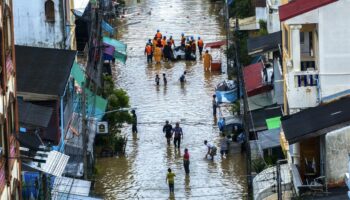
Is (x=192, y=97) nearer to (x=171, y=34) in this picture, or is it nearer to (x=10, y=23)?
(x=171, y=34)

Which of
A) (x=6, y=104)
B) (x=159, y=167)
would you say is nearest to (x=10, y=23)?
(x=6, y=104)

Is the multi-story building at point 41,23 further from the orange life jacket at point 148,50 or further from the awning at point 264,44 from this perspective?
the orange life jacket at point 148,50

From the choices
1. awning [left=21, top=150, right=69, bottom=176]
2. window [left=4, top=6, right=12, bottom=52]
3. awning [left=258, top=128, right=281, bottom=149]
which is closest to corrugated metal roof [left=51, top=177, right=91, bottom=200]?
awning [left=21, top=150, right=69, bottom=176]

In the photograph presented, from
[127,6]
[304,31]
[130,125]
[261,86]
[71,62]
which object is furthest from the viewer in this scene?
[127,6]

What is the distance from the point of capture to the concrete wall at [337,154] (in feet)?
122

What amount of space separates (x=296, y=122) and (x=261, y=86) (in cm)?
1426

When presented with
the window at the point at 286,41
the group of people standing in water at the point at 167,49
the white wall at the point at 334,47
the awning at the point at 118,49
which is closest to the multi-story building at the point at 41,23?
the awning at the point at 118,49

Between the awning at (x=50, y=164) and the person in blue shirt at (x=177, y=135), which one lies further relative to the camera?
the person in blue shirt at (x=177, y=135)

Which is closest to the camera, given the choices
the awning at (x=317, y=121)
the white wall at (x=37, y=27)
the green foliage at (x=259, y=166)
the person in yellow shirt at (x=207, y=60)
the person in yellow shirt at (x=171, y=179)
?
the awning at (x=317, y=121)

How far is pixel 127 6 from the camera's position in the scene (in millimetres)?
89312

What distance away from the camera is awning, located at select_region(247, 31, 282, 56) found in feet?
174

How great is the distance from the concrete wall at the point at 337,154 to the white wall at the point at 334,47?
3.43 m

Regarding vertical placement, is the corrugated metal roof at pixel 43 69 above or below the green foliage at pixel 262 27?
below

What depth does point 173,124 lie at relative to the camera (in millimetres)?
56969
